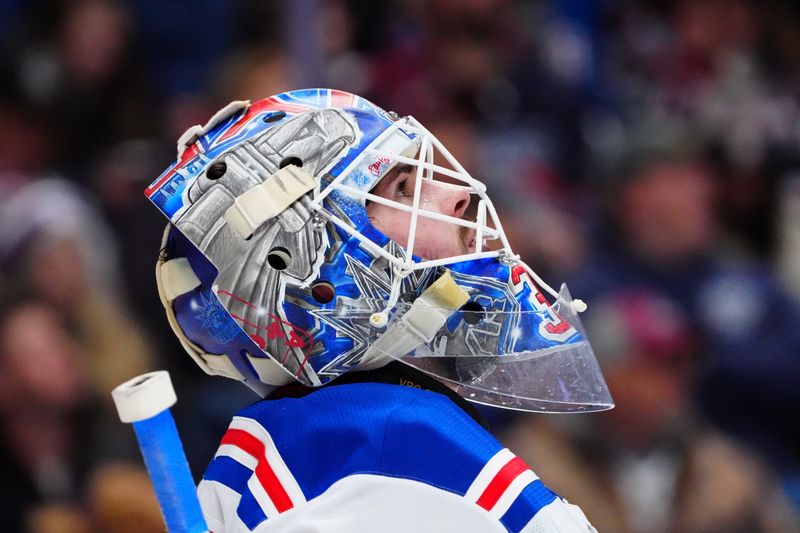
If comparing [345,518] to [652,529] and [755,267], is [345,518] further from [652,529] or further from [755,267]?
[755,267]

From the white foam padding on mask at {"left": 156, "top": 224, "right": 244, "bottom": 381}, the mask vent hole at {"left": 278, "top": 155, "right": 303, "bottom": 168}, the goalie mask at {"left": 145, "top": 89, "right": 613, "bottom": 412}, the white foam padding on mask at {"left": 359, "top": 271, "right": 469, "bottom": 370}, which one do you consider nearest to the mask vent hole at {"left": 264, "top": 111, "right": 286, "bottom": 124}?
the goalie mask at {"left": 145, "top": 89, "right": 613, "bottom": 412}

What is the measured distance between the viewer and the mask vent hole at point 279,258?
1.63 meters

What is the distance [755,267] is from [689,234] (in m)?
0.26

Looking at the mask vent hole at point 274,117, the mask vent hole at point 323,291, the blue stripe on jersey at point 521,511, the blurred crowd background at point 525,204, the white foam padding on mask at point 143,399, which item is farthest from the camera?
the blurred crowd background at point 525,204

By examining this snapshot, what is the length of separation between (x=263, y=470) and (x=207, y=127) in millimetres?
522

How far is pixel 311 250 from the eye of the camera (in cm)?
164

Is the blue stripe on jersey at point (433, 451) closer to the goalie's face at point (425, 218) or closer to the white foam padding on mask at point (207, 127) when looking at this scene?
the goalie's face at point (425, 218)

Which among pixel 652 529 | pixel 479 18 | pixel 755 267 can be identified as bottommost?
pixel 652 529

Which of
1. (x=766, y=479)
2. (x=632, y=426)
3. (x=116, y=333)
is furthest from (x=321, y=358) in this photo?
(x=766, y=479)

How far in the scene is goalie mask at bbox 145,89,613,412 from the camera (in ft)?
5.37

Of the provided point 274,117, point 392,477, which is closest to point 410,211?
point 274,117

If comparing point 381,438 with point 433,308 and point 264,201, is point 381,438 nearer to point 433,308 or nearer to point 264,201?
point 433,308

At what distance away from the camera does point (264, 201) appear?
5.31 ft

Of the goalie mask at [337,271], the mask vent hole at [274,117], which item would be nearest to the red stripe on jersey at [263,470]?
the goalie mask at [337,271]
